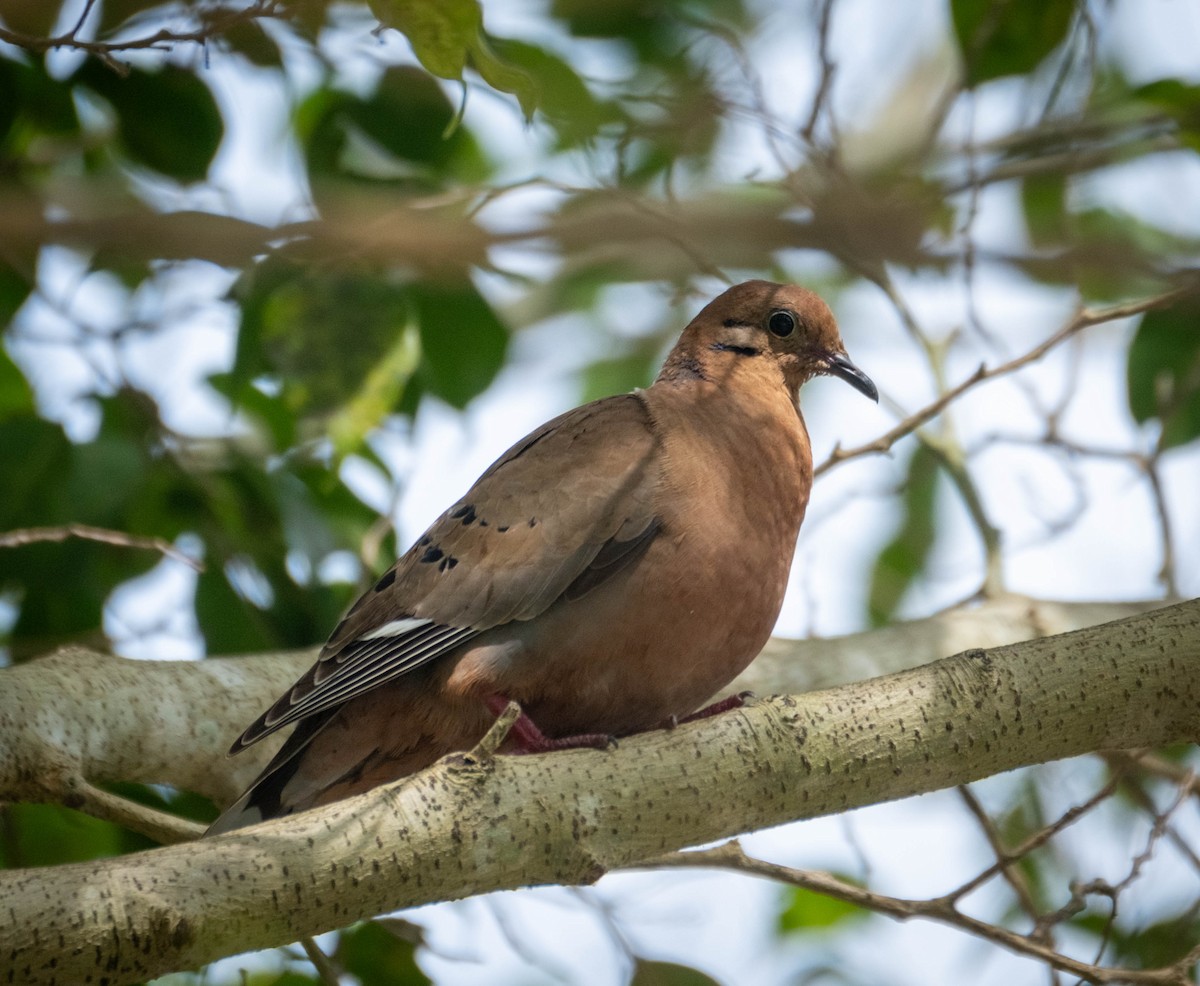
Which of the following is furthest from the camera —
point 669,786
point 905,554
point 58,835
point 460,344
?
point 905,554

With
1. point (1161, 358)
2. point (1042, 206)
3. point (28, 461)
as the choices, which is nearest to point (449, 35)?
point (28, 461)

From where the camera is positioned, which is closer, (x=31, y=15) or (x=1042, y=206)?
(x=31, y=15)

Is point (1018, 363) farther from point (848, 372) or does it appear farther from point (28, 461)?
point (28, 461)

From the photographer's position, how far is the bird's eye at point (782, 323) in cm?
416

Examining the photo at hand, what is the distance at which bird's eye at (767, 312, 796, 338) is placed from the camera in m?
4.16

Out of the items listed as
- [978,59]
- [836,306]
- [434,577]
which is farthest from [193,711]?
[836,306]

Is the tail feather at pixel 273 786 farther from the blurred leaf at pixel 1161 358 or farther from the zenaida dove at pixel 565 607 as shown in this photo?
the blurred leaf at pixel 1161 358

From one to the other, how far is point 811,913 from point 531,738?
2.15 m

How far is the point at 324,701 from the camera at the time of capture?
320cm

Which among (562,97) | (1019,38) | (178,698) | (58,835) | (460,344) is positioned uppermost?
(1019,38)

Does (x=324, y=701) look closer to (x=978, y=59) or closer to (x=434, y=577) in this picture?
(x=434, y=577)

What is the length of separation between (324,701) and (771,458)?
1.28m

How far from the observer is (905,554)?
18.9 feet

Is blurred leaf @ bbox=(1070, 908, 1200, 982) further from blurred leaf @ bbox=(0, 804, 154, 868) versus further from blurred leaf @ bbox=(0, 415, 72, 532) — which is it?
blurred leaf @ bbox=(0, 415, 72, 532)
